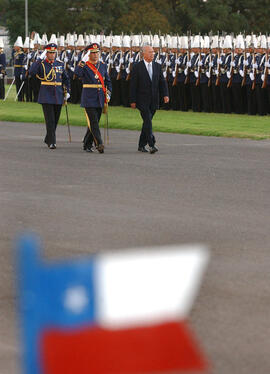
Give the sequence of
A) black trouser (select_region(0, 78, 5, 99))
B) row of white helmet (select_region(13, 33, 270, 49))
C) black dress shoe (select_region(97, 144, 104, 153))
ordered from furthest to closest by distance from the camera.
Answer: black trouser (select_region(0, 78, 5, 99)) < row of white helmet (select_region(13, 33, 270, 49)) < black dress shoe (select_region(97, 144, 104, 153))

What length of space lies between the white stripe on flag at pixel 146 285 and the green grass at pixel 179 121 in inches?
802

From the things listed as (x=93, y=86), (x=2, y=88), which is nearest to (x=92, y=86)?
(x=93, y=86)

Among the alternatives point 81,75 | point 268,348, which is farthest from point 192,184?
point 268,348

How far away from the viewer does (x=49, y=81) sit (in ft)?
70.5

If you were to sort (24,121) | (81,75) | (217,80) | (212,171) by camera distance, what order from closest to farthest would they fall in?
(212,171)
(81,75)
(24,121)
(217,80)

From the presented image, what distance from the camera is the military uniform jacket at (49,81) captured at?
→ 21344 mm

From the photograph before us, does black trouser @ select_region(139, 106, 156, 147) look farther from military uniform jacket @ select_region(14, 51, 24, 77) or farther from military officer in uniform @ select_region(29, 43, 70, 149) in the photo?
Answer: military uniform jacket @ select_region(14, 51, 24, 77)

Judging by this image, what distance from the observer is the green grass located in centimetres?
2514

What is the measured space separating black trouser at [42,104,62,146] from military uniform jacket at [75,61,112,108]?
2.30 feet

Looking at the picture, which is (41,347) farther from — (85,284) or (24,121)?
(24,121)

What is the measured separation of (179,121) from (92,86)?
9046mm

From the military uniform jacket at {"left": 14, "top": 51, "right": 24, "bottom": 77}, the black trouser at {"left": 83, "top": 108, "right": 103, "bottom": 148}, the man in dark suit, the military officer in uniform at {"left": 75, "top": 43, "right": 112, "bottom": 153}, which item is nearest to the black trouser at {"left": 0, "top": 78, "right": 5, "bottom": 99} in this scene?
the military uniform jacket at {"left": 14, "top": 51, "right": 24, "bottom": 77}

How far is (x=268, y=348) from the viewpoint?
6.03m

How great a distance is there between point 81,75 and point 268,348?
15.2 meters
